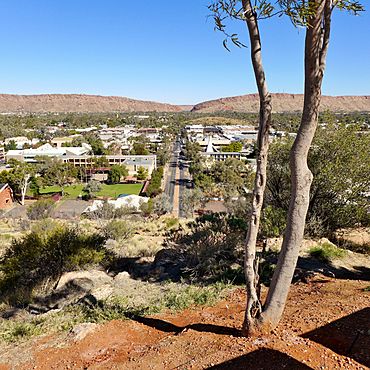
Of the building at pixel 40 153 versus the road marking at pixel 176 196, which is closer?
the road marking at pixel 176 196

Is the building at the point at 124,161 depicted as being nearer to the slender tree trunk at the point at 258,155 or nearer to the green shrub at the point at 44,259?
the green shrub at the point at 44,259

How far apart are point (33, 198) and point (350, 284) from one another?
43.0 m

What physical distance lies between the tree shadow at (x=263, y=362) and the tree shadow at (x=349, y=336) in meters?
0.54

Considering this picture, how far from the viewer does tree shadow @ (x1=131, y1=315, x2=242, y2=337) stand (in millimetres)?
4588

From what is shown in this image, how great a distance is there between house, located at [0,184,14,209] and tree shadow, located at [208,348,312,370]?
1466 inches

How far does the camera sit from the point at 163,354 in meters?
4.21

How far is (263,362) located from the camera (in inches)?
149

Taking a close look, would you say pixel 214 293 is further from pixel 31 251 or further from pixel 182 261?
pixel 31 251

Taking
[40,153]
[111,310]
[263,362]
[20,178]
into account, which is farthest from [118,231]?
[40,153]

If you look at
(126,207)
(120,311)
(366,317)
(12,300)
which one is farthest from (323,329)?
(126,207)

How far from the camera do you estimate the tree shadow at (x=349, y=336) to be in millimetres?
3870

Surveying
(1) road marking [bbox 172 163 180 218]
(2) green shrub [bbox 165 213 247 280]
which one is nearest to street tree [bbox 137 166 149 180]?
(1) road marking [bbox 172 163 180 218]

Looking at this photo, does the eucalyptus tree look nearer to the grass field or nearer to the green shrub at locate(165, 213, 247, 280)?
the green shrub at locate(165, 213, 247, 280)

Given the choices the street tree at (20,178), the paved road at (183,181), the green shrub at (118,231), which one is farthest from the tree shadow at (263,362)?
the street tree at (20,178)
